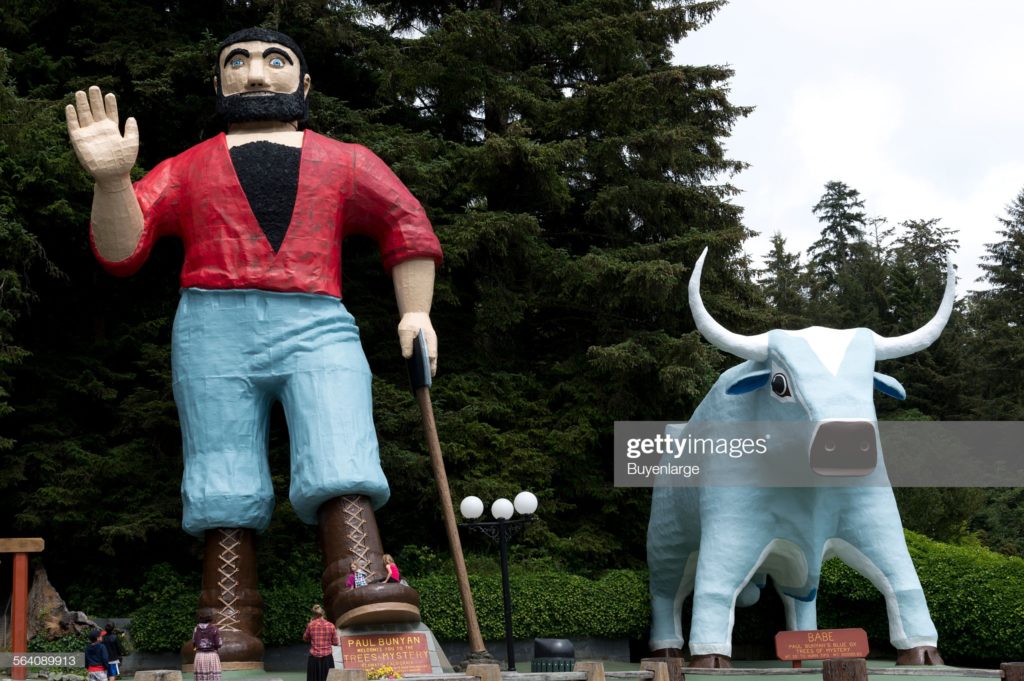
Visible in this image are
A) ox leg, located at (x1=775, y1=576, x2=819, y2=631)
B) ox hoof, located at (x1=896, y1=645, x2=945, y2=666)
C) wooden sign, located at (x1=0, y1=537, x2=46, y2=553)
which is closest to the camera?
wooden sign, located at (x1=0, y1=537, x2=46, y2=553)

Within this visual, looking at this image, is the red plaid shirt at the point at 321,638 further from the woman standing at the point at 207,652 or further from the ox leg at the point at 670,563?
the ox leg at the point at 670,563

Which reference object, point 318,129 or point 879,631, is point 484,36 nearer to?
point 318,129

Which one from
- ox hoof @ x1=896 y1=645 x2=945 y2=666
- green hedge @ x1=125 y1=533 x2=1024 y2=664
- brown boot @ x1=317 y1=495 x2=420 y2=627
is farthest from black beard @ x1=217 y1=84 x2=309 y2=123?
ox hoof @ x1=896 y1=645 x2=945 y2=666

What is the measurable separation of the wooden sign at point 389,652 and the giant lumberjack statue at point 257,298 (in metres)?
0.61

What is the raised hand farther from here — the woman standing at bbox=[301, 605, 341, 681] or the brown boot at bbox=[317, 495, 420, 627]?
the woman standing at bbox=[301, 605, 341, 681]

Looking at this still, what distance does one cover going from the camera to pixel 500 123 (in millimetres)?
16141

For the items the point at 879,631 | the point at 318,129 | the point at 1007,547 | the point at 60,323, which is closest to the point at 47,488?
the point at 60,323

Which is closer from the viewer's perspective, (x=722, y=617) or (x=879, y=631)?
(x=722, y=617)

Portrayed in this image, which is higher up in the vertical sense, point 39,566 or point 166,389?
point 166,389

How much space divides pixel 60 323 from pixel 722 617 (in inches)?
333

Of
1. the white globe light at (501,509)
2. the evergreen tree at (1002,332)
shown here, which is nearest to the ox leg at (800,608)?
the white globe light at (501,509)

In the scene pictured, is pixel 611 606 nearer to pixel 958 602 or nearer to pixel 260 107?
pixel 958 602

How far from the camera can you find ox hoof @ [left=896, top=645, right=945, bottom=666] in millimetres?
9797

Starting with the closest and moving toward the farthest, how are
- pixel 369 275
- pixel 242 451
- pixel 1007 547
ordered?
pixel 242 451 → pixel 369 275 → pixel 1007 547
